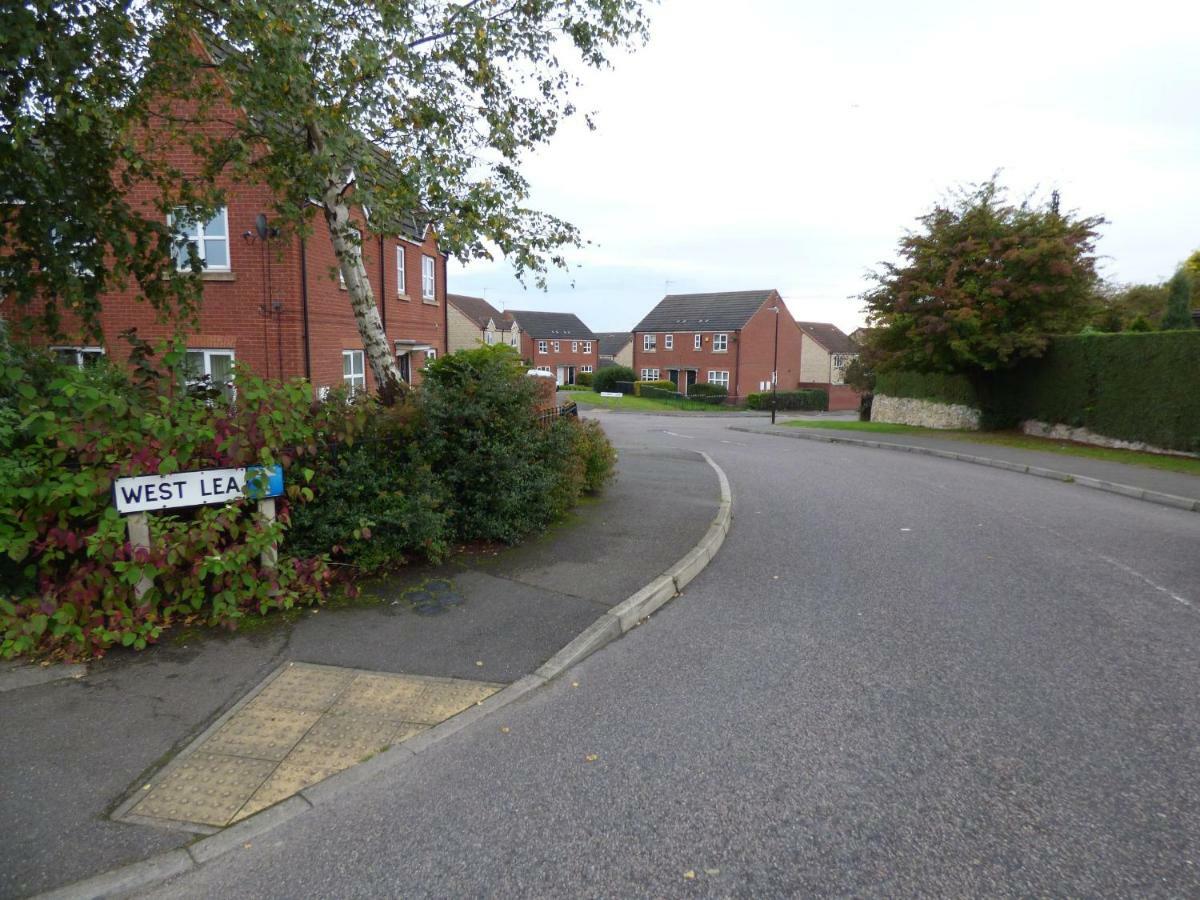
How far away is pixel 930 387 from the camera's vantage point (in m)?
28.9

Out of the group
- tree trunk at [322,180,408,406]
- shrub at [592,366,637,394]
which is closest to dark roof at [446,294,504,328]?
shrub at [592,366,637,394]

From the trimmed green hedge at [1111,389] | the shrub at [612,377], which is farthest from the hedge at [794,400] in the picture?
the trimmed green hedge at [1111,389]

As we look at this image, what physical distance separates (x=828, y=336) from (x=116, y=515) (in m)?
77.5

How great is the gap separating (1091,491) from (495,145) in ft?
36.5

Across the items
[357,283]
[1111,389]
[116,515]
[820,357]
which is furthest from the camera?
[820,357]

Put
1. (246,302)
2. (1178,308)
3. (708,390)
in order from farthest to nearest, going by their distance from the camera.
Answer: (708,390) < (1178,308) < (246,302)

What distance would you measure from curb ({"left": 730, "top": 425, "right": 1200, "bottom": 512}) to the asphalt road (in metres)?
5.91

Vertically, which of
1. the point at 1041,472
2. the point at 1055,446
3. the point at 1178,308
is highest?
the point at 1178,308

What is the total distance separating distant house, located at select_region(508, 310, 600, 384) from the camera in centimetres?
8294

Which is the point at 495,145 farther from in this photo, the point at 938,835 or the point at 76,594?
the point at 938,835

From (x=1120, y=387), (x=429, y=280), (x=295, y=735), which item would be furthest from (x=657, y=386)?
(x=295, y=735)

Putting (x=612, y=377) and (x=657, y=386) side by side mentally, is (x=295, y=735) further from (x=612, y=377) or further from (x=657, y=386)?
(x=612, y=377)

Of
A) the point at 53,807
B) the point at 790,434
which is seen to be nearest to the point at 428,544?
the point at 53,807

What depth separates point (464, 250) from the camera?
331 inches
